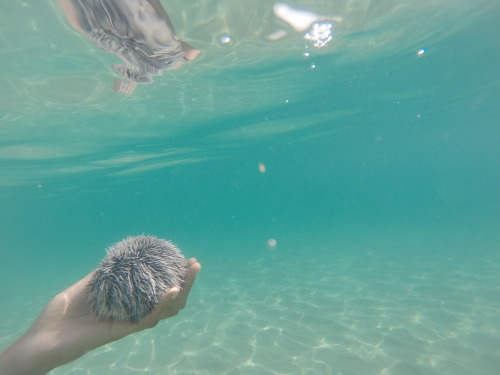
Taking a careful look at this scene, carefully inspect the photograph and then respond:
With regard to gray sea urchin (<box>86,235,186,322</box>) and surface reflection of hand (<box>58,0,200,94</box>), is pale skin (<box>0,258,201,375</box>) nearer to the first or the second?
gray sea urchin (<box>86,235,186,322</box>)

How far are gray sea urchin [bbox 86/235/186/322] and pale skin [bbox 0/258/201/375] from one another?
0.09 meters

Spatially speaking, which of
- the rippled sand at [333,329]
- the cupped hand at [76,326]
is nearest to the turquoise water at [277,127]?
the rippled sand at [333,329]

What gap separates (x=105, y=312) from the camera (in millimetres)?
2645

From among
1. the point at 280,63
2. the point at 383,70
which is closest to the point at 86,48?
the point at 280,63

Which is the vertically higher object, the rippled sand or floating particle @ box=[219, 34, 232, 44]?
floating particle @ box=[219, 34, 232, 44]

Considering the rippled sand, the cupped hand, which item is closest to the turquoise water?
the rippled sand

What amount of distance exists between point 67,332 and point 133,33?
8980 millimetres

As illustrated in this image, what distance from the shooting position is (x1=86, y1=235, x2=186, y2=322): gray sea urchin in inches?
105

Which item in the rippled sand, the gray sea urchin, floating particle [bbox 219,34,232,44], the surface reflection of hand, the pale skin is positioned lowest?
the rippled sand

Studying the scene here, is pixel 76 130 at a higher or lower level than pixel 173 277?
higher

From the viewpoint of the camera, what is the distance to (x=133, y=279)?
8.98ft

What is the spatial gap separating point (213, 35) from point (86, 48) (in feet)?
14.2

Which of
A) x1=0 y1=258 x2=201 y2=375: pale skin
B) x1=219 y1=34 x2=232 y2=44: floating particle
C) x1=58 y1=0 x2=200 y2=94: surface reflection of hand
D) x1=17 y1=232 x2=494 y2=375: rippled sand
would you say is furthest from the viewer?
x1=219 y1=34 x2=232 y2=44: floating particle

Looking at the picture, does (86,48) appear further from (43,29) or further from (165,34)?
(165,34)
